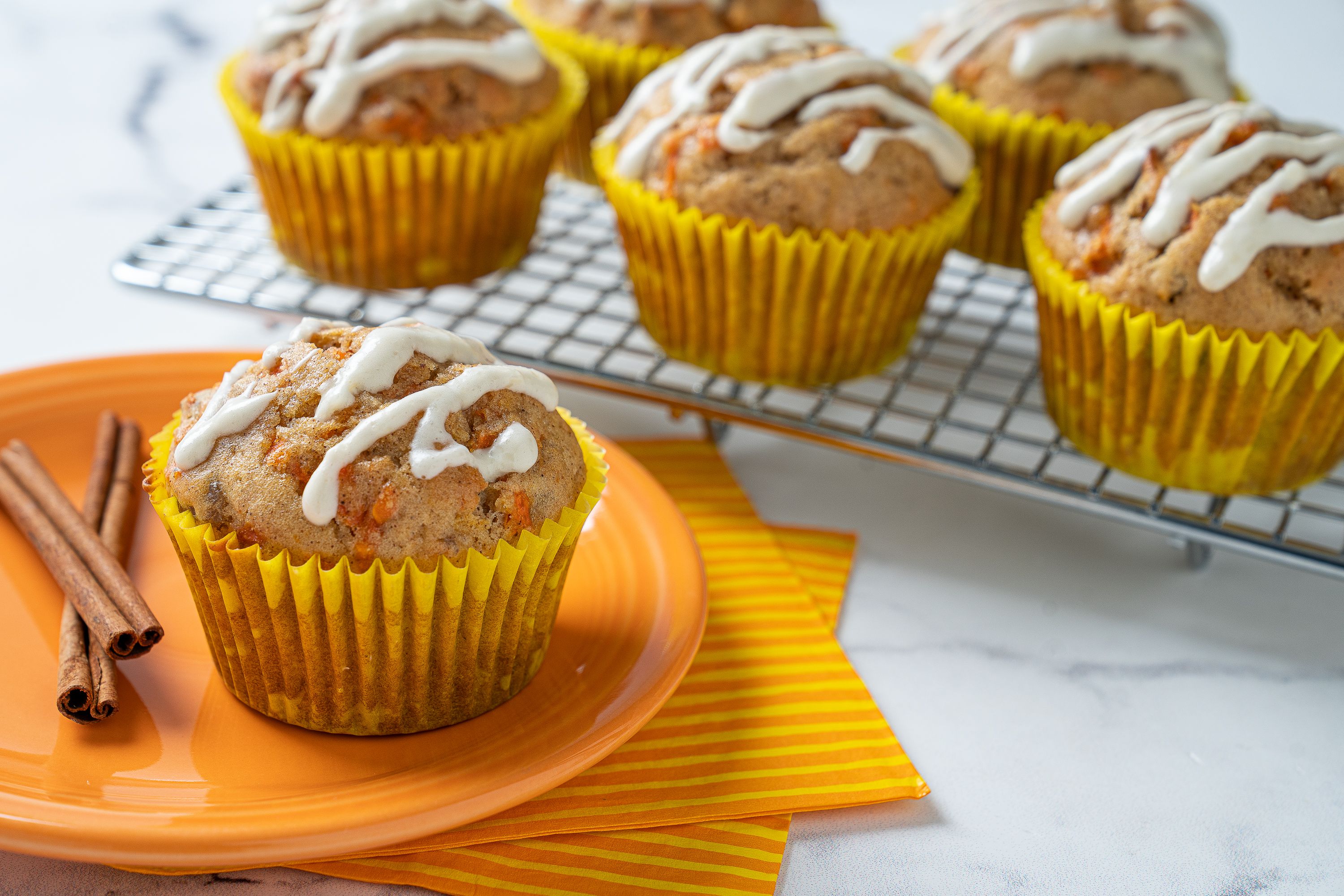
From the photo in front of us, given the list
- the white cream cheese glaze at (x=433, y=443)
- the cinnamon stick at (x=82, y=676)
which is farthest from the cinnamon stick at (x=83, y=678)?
the white cream cheese glaze at (x=433, y=443)

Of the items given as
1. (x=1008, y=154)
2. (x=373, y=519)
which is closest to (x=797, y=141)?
(x=1008, y=154)

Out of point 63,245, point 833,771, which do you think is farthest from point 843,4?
point 833,771

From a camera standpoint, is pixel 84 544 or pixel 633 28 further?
pixel 633 28

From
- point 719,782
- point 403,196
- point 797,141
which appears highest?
A: point 797,141

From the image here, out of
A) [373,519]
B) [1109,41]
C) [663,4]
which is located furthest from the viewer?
[663,4]

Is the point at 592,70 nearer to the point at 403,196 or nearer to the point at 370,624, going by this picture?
the point at 403,196

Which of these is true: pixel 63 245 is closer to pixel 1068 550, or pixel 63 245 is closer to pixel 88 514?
pixel 88 514

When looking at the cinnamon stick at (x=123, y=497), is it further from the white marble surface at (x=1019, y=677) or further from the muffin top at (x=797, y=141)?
the muffin top at (x=797, y=141)

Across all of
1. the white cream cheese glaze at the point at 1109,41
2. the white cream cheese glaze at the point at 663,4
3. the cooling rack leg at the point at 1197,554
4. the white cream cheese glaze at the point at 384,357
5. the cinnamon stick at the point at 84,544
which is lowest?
the cooling rack leg at the point at 1197,554
